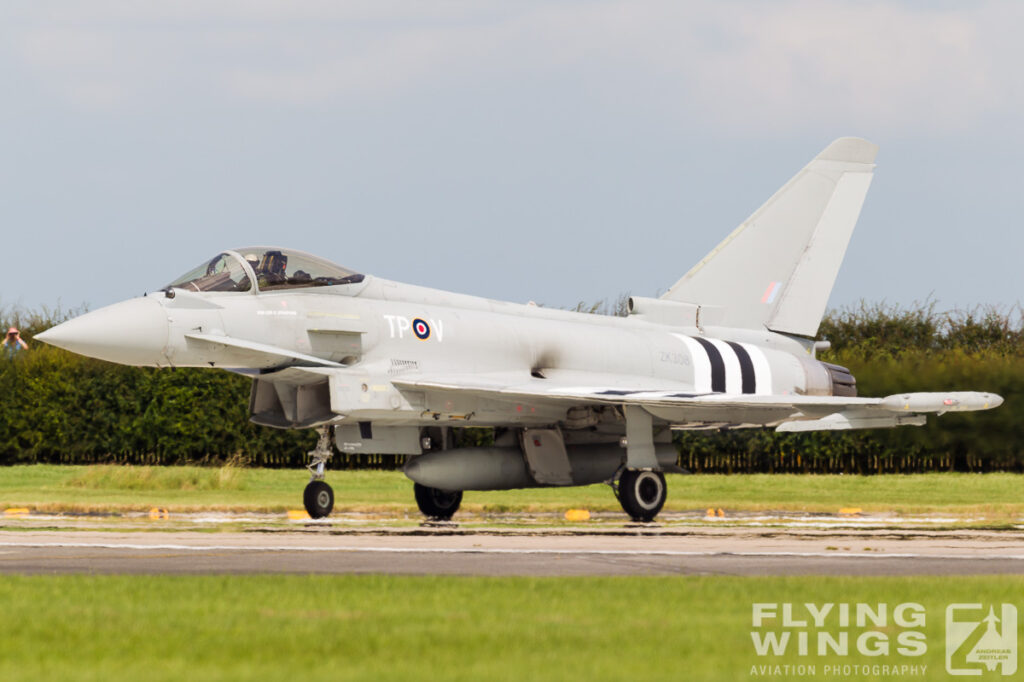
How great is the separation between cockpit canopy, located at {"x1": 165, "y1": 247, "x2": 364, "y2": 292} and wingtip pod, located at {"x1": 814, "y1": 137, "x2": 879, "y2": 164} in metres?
8.97

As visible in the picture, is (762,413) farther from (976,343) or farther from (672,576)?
(976,343)

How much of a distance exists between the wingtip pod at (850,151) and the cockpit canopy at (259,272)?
8970 mm

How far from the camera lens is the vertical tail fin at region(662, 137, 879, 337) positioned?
2170 cm

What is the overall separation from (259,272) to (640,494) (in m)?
5.49

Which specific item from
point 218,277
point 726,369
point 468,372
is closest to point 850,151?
point 726,369

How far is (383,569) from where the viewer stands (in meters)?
9.70

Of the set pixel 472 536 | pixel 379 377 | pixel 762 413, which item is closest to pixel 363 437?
pixel 379 377

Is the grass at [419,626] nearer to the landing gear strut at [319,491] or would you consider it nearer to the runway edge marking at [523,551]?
the runway edge marking at [523,551]

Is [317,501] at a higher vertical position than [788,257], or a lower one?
lower

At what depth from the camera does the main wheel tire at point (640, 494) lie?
696 inches

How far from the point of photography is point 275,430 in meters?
28.1

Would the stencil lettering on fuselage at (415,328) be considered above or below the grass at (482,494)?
above

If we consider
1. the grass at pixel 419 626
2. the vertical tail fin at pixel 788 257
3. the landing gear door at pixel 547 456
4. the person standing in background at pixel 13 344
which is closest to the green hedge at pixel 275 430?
the person standing in background at pixel 13 344

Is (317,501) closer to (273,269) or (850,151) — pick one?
(273,269)
